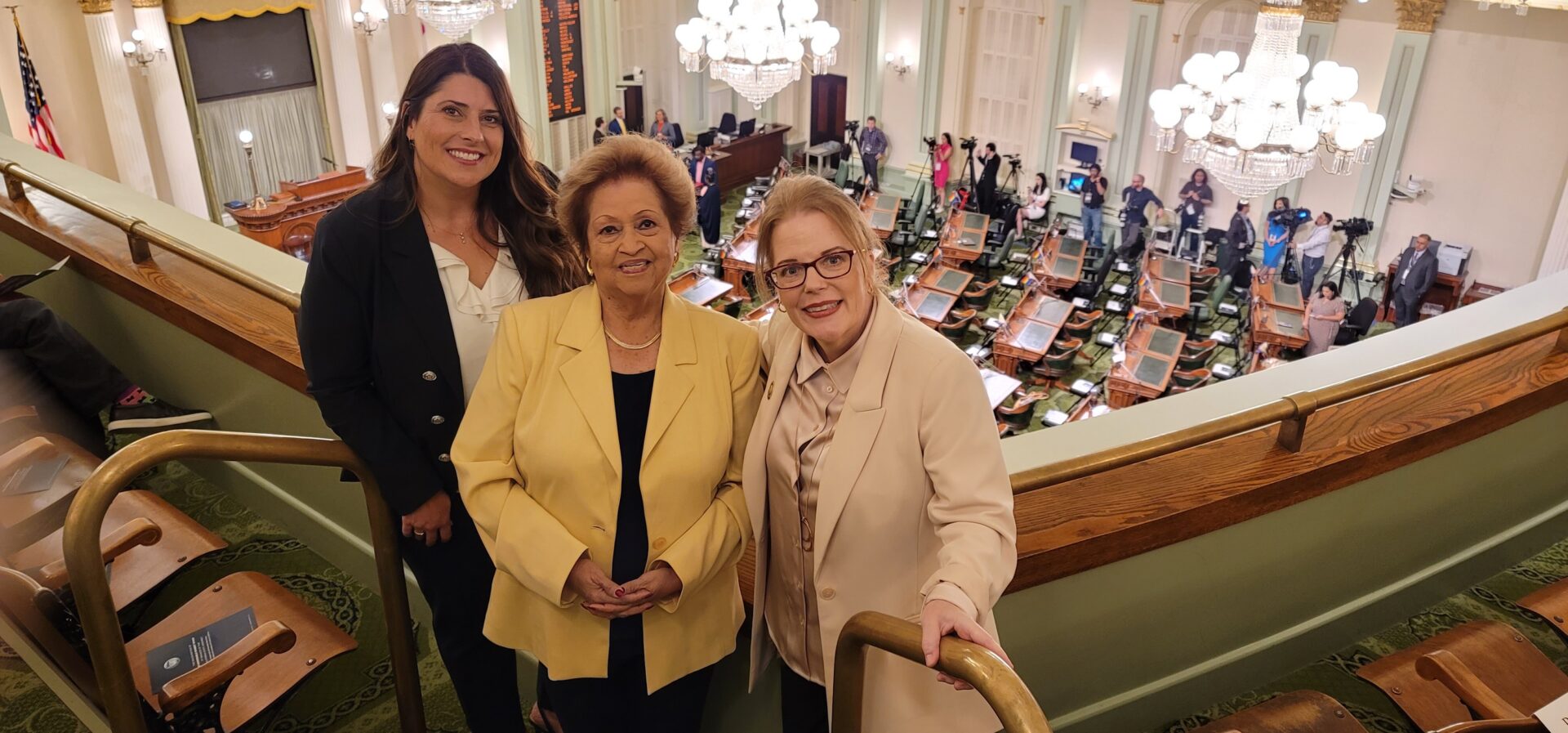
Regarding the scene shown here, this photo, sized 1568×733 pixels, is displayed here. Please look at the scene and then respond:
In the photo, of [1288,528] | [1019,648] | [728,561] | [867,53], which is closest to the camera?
[728,561]

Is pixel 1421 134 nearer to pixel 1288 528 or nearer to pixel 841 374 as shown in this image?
pixel 1288 528

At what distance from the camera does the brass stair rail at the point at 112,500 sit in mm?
1632

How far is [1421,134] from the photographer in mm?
12469

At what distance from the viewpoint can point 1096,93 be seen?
48.9ft

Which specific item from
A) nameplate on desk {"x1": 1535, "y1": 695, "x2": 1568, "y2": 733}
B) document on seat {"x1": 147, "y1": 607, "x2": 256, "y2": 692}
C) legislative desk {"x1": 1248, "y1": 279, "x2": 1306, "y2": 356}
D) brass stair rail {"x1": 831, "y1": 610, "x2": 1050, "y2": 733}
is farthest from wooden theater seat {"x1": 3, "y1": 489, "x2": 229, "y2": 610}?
legislative desk {"x1": 1248, "y1": 279, "x2": 1306, "y2": 356}

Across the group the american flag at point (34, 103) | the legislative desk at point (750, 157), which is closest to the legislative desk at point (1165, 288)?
the legislative desk at point (750, 157)

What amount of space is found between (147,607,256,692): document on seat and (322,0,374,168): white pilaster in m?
14.1

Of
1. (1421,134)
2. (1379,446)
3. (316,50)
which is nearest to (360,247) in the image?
(1379,446)

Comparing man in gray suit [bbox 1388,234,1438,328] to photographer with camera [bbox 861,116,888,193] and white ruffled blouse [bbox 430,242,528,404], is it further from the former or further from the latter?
white ruffled blouse [bbox 430,242,528,404]

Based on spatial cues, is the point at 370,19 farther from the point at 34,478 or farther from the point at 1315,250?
the point at 34,478

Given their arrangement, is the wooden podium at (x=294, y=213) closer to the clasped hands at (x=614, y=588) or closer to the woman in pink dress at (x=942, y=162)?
the woman in pink dress at (x=942, y=162)

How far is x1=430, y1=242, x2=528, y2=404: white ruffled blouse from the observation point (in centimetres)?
211

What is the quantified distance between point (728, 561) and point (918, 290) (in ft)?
30.3

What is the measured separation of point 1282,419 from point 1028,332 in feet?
25.3
